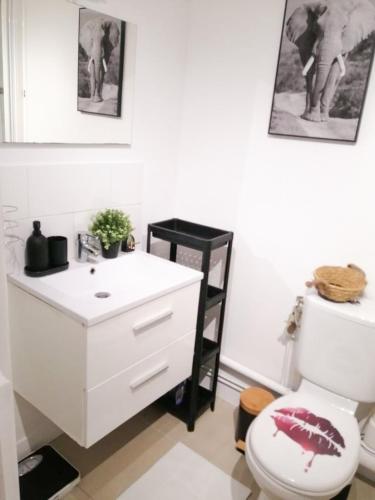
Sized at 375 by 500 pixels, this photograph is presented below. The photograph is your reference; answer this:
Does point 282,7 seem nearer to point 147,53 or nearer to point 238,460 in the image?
point 147,53

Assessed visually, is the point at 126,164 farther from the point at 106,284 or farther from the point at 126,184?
the point at 106,284

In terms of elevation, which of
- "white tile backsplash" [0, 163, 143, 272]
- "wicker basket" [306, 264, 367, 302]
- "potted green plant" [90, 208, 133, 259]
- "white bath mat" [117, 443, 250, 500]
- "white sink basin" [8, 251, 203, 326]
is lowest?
"white bath mat" [117, 443, 250, 500]

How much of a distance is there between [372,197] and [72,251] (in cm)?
125

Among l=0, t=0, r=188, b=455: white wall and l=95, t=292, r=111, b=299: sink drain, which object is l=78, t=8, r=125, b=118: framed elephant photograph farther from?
l=95, t=292, r=111, b=299: sink drain

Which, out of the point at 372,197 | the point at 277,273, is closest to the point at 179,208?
the point at 277,273

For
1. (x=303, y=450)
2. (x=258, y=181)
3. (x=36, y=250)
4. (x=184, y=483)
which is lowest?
(x=184, y=483)

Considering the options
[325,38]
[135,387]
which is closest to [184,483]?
[135,387]

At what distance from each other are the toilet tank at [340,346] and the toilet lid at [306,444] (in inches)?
4.6

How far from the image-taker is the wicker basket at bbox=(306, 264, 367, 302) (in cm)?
159

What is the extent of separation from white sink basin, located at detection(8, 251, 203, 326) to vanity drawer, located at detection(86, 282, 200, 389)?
0.04m

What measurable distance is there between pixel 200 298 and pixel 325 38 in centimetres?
117

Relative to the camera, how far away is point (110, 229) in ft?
5.68

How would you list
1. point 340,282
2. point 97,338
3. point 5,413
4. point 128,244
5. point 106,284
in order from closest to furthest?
point 5,413 → point 97,338 → point 106,284 → point 340,282 → point 128,244

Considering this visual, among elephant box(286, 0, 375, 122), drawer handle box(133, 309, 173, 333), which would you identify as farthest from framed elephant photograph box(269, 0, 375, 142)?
drawer handle box(133, 309, 173, 333)
